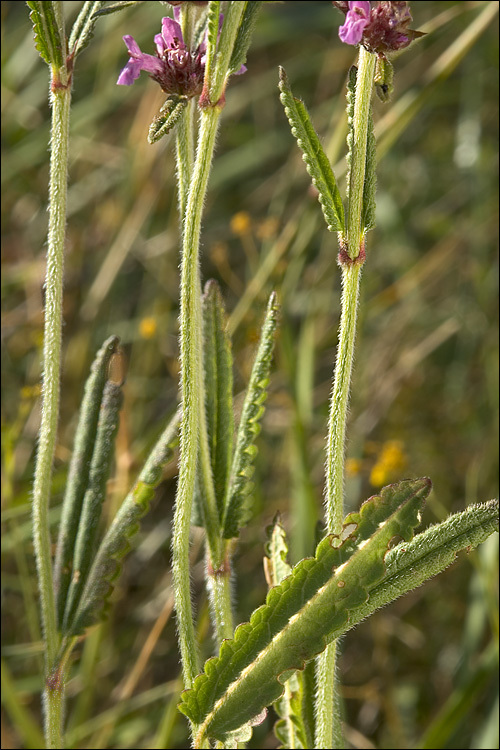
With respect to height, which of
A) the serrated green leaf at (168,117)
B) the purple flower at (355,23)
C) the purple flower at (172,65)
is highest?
the purple flower at (172,65)

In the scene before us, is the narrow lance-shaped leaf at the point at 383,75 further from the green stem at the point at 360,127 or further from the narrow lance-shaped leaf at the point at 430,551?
the narrow lance-shaped leaf at the point at 430,551

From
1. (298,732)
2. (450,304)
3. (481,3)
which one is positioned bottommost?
(298,732)

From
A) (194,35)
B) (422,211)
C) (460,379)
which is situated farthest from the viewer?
(422,211)

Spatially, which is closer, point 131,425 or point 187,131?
point 187,131

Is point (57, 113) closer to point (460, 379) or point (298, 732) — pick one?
point (298, 732)

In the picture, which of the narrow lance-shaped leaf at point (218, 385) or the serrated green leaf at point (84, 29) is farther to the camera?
the narrow lance-shaped leaf at point (218, 385)

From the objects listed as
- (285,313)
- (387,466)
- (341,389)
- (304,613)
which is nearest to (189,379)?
(341,389)

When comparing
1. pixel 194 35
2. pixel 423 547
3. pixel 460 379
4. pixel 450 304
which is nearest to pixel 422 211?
pixel 450 304

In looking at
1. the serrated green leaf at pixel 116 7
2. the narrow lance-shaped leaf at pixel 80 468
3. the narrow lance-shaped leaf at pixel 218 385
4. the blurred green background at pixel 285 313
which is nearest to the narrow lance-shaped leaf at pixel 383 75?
the serrated green leaf at pixel 116 7
